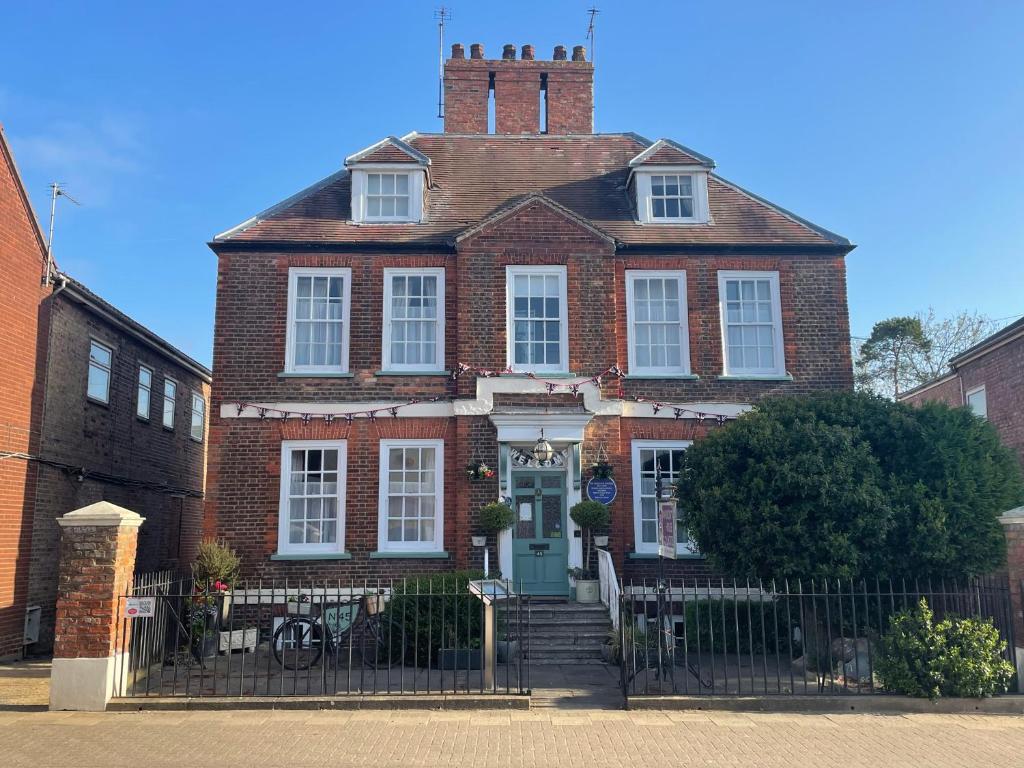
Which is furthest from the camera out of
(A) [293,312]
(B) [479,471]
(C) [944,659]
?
(A) [293,312]

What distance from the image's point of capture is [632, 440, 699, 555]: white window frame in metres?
15.2

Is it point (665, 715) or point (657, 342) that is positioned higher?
point (657, 342)

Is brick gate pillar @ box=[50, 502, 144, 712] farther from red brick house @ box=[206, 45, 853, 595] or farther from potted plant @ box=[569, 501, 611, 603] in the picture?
potted plant @ box=[569, 501, 611, 603]

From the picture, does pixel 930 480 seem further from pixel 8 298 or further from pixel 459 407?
pixel 8 298

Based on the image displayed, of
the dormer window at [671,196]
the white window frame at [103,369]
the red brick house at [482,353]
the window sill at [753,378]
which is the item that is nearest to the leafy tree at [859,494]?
the red brick house at [482,353]

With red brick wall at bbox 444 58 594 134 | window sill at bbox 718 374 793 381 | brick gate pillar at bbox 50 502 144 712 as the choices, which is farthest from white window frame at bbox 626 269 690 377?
brick gate pillar at bbox 50 502 144 712

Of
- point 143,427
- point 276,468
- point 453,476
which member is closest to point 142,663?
point 276,468

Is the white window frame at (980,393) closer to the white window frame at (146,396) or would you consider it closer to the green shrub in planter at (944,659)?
the green shrub in planter at (944,659)

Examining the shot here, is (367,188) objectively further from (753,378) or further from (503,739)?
(503,739)

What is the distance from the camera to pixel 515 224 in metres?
16.0

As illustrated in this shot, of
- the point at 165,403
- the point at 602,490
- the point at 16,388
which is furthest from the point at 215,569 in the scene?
the point at 165,403

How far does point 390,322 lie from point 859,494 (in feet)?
29.2

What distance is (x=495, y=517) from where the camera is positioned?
1450cm

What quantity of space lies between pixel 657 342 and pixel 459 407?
163 inches
